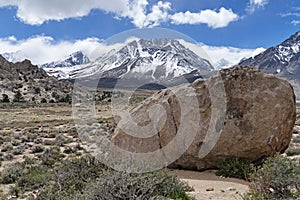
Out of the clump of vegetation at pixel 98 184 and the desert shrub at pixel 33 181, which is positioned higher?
the clump of vegetation at pixel 98 184

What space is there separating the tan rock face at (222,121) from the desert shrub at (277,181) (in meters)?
3.90

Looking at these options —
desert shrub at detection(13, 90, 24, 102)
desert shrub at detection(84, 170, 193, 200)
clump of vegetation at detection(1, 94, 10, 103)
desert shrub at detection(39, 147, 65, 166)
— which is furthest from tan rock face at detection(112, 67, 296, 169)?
desert shrub at detection(13, 90, 24, 102)

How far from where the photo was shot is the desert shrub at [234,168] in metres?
9.93

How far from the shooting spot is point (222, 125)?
10555 millimetres

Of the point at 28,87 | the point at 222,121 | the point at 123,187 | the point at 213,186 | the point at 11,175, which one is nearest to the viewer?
the point at 123,187

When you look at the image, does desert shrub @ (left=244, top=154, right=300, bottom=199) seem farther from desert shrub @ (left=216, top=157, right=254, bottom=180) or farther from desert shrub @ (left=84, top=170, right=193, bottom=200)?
desert shrub @ (left=216, top=157, right=254, bottom=180)

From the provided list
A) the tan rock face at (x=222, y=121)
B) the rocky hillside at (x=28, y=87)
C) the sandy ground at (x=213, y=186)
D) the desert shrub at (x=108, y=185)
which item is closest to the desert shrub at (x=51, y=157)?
the tan rock face at (x=222, y=121)

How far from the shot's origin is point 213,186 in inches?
357

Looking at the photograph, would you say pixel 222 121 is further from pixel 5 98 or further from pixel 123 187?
pixel 5 98

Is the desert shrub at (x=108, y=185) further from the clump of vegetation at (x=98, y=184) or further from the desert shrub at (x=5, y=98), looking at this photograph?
the desert shrub at (x=5, y=98)

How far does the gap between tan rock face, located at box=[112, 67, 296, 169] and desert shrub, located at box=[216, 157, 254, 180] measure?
167 mm

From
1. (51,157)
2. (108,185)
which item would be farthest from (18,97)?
(108,185)

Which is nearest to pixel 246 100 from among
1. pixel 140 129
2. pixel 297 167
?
pixel 140 129

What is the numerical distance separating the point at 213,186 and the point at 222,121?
225 centimetres
